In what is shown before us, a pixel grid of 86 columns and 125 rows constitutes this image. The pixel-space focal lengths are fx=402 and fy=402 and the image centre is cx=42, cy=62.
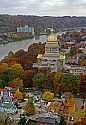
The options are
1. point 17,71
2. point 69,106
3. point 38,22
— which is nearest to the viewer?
point 69,106

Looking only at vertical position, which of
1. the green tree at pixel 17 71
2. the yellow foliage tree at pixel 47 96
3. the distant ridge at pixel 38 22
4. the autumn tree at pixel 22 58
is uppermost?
the green tree at pixel 17 71

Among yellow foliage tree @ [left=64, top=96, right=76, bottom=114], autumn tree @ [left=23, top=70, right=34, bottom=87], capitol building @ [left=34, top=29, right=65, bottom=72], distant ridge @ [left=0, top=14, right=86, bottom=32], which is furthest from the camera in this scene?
distant ridge @ [left=0, top=14, right=86, bottom=32]

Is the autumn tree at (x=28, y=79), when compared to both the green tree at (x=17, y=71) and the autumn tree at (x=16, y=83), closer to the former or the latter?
the green tree at (x=17, y=71)

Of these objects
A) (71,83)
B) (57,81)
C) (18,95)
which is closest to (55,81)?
(57,81)

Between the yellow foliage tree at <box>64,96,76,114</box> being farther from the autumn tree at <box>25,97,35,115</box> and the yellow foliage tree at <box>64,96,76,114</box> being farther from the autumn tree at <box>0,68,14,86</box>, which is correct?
the autumn tree at <box>0,68,14,86</box>

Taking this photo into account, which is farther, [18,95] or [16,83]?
[16,83]

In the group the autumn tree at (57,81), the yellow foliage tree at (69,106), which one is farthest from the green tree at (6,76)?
the yellow foliage tree at (69,106)

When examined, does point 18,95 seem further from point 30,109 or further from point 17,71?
point 17,71

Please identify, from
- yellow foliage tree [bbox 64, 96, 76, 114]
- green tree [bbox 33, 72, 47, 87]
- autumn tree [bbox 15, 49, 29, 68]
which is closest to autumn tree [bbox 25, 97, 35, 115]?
yellow foliage tree [bbox 64, 96, 76, 114]

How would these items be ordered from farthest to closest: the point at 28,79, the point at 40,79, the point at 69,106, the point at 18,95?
the point at 28,79, the point at 40,79, the point at 18,95, the point at 69,106

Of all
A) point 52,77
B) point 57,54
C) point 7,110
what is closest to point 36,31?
point 57,54

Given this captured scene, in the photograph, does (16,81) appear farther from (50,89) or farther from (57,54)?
(57,54)

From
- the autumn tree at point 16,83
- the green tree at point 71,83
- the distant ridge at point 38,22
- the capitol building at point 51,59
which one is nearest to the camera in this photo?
the green tree at point 71,83
